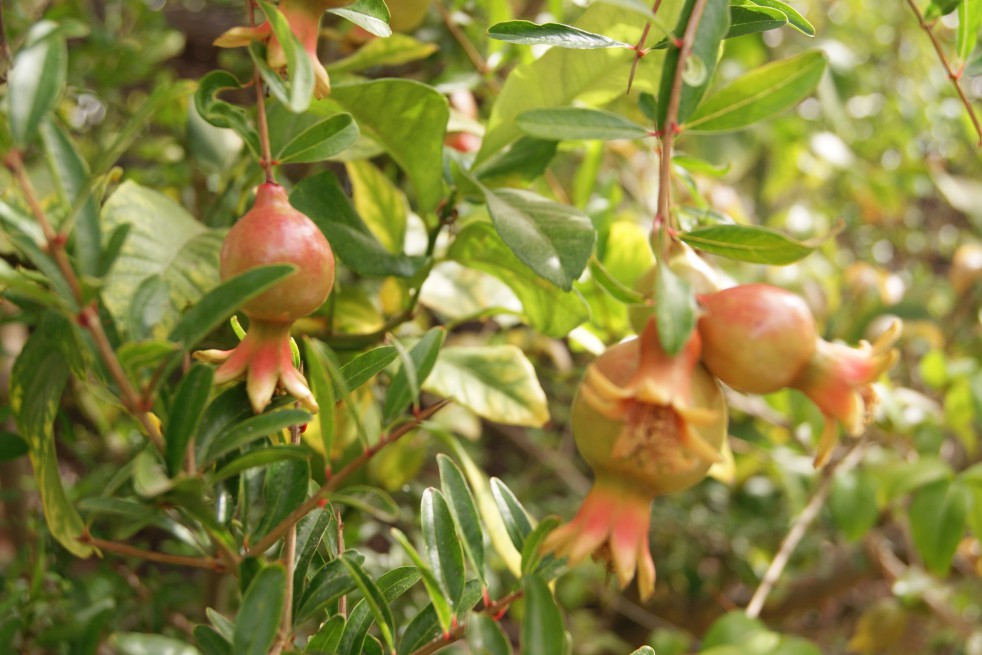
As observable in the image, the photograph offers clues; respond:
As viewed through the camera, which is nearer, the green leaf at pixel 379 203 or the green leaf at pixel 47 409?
the green leaf at pixel 47 409

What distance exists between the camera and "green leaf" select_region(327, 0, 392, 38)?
472 millimetres

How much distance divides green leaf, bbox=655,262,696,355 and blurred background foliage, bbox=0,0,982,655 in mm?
241

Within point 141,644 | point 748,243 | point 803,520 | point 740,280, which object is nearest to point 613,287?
→ point 748,243

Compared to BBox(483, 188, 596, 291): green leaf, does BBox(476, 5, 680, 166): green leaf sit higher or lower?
higher

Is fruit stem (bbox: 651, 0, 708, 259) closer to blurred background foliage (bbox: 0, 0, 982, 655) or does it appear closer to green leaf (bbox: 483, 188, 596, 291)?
green leaf (bbox: 483, 188, 596, 291)

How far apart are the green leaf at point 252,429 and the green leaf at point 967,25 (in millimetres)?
471

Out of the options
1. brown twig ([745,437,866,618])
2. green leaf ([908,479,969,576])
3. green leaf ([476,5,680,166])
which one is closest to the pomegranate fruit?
green leaf ([476,5,680,166])

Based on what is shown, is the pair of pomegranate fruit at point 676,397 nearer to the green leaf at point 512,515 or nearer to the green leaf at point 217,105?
the green leaf at point 512,515

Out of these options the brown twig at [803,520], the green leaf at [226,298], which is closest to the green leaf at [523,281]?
the green leaf at [226,298]

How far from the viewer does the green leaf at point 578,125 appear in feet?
1.51

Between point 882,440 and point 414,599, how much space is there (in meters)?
0.72

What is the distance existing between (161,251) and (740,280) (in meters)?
0.85

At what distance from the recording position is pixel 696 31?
0.43m

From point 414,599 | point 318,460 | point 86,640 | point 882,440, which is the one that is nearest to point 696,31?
point 318,460
